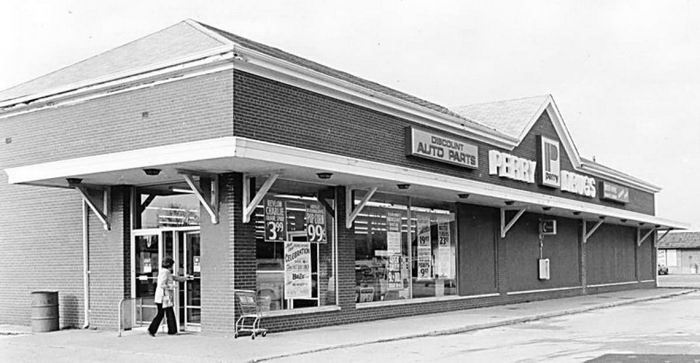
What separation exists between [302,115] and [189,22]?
Answer: 3.95 meters

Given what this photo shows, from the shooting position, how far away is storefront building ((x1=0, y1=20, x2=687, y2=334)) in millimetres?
16094

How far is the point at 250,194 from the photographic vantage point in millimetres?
16859

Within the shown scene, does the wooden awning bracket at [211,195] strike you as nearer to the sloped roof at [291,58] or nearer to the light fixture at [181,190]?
the light fixture at [181,190]

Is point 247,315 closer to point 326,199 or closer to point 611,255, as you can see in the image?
point 326,199

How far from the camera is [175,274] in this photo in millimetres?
17719

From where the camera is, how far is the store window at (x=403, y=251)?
2062 centimetres

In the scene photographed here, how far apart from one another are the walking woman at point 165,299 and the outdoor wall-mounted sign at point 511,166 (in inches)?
458

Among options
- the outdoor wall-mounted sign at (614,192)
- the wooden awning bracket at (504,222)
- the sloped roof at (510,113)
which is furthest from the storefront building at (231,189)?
the outdoor wall-mounted sign at (614,192)

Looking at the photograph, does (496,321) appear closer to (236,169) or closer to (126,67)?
(236,169)

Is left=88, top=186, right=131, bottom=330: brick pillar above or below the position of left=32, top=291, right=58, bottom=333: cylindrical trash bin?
above

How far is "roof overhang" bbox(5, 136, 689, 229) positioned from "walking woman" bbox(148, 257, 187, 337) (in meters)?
1.84

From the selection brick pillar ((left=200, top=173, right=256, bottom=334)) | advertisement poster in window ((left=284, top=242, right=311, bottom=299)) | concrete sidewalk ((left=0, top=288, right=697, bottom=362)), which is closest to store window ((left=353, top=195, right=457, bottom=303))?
concrete sidewalk ((left=0, top=288, right=697, bottom=362))

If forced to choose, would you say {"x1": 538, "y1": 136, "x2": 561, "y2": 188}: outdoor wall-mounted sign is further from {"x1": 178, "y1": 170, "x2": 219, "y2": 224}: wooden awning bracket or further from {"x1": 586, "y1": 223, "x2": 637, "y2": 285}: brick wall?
{"x1": 178, "y1": 170, "x2": 219, "y2": 224}: wooden awning bracket

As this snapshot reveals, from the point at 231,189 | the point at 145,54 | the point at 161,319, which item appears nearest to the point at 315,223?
the point at 231,189
